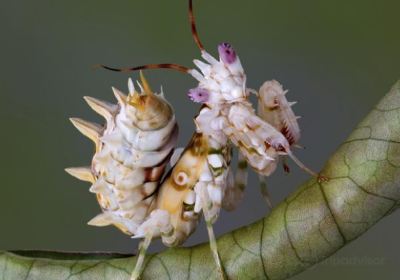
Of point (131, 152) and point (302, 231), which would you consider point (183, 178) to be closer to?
point (131, 152)

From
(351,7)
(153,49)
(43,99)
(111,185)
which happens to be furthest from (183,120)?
(111,185)

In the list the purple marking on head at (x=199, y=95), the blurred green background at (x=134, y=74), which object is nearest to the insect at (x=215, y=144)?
the purple marking on head at (x=199, y=95)

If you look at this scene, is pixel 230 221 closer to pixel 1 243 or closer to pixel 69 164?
pixel 69 164

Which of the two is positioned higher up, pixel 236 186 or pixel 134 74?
pixel 236 186

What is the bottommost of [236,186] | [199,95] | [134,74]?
[134,74]

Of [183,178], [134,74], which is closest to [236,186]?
[183,178]

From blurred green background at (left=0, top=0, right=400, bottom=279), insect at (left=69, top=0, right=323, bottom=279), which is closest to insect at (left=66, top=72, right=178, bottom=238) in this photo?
insect at (left=69, top=0, right=323, bottom=279)

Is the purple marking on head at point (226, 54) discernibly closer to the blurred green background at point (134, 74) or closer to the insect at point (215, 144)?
the insect at point (215, 144)
